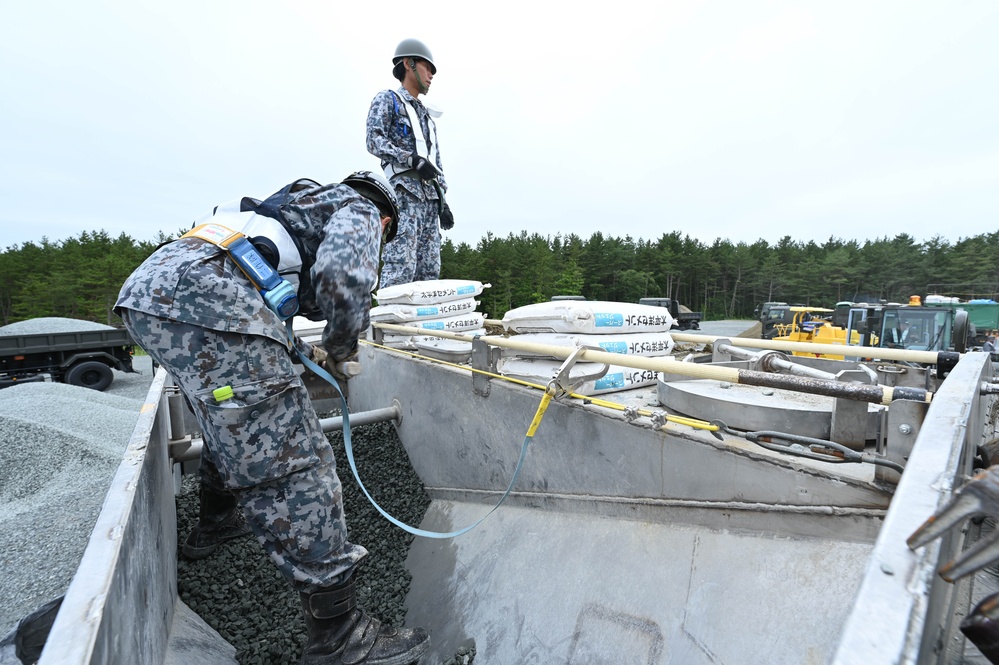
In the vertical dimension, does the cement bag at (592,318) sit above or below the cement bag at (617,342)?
above

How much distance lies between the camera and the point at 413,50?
13.9 ft

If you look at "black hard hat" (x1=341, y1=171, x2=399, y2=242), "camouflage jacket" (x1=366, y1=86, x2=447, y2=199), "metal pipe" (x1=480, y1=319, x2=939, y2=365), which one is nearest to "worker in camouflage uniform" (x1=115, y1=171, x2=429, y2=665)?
"black hard hat" (x1=341, y1=171, x2=399, y2=242)

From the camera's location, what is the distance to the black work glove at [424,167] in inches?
167

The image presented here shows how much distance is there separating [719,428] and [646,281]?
1728 inches

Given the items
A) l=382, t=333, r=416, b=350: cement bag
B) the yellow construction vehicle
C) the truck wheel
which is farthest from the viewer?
the yellow construction vehicle

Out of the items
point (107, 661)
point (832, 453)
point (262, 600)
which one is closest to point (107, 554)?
point (107, 661)

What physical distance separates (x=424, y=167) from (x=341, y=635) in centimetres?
356

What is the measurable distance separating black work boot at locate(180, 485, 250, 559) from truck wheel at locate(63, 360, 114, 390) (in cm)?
963

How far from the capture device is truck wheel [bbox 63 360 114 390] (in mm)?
9508

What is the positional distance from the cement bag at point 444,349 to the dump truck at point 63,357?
9386mm

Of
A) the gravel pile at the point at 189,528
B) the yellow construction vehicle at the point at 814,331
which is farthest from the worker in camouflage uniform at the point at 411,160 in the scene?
the yellow construction vehicle at the point at 814,331

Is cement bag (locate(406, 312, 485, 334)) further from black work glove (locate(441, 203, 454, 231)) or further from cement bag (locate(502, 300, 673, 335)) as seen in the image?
cement bag (locate(502, 300, 673, 335))

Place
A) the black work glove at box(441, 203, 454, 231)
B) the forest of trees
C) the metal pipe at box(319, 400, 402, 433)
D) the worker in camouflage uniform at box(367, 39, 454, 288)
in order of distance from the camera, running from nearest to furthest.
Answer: the metal pipe at box(319, 400, 402, 433) < the worker in camouflage uniform at box(367, 39, 454, 288) < the black work glove at box(441, 203, 454, 231) < the forest of trees

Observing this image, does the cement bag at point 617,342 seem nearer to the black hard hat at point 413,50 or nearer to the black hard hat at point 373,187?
the black hard hat at point 373,187
